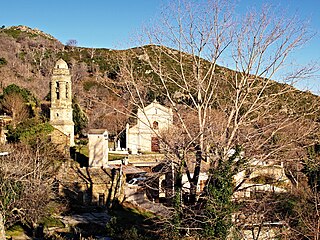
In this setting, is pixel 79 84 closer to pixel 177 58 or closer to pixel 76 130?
pixel 76 130

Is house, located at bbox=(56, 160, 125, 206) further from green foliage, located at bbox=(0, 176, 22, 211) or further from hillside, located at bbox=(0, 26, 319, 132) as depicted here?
green foliage, located at bbox=(0, 176, 22, 211)

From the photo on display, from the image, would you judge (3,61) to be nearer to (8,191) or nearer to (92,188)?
(92,188)

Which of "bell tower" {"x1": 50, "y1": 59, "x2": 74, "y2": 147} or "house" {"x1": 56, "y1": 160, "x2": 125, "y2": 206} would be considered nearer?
"house" {"x1": 56, "y1": 160, "x2": 125, "y2": 206}

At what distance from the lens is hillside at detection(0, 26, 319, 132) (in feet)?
36.9

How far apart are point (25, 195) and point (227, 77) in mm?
7075

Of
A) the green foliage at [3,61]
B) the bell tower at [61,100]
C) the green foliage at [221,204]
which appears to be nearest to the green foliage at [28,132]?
the bell tower at [61,100]

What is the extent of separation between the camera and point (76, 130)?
3650cm

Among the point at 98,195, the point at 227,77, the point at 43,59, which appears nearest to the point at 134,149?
the point at 98,195

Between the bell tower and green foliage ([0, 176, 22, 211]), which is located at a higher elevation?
the bell tower

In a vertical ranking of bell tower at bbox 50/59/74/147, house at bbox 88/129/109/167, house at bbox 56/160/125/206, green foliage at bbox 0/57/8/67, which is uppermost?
green foliage at bbox 0/57/8/67

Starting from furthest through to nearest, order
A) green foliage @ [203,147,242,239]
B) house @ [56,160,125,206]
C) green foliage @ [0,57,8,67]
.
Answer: green foliage @ [0,57,8,67] < house @ [56,160,125,206] < green foliage @ [203,147,242,239]

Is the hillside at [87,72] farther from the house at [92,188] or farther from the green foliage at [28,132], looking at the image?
the green foliage at [28,132]

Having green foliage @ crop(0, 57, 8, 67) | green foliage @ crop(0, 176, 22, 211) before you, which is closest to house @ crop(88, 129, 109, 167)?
green foliage @ crop(0, 176, 22, 211)

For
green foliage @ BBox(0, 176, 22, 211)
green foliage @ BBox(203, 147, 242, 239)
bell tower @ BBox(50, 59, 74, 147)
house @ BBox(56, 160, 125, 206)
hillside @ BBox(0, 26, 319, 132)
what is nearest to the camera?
green foliage @ BBox(203, 147, 242, 239)
